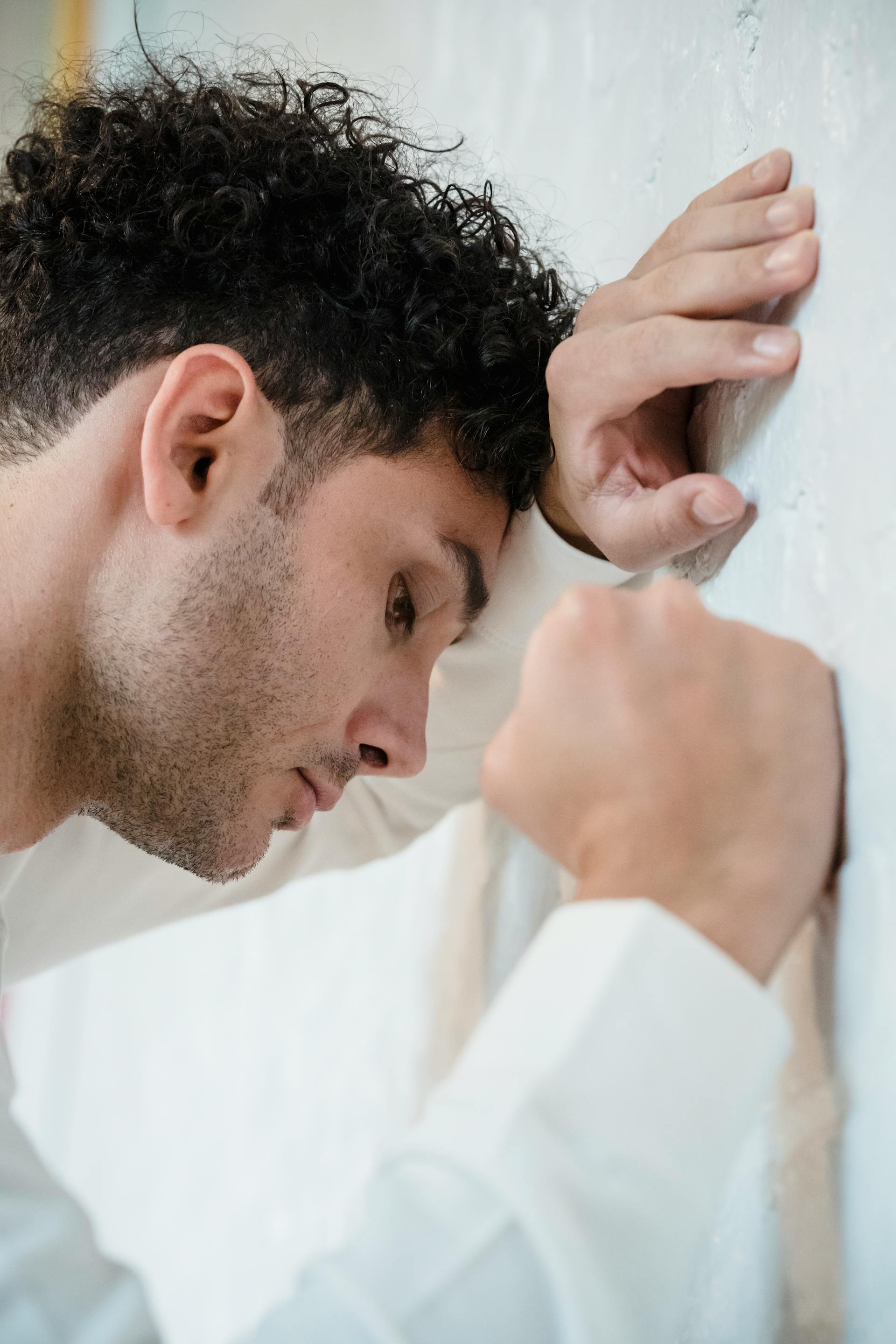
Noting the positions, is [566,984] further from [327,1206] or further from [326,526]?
[327,1206]

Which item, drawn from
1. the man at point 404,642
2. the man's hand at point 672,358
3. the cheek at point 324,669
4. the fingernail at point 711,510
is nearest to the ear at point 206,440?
the man at point 404,642

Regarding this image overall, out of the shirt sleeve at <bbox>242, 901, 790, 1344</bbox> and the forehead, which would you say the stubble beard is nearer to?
the forehead

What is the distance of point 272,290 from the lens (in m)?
0.86

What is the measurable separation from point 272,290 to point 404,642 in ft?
1.00

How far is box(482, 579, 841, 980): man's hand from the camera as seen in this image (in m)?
0.45

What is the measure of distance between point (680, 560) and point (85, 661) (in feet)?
1.54

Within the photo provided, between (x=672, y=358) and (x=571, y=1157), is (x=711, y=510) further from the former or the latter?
(x=571, y=1157)

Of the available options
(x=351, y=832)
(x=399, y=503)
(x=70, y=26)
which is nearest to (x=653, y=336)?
(x=399, y=503)

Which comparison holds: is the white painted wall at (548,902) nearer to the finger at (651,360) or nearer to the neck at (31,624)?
the finger at (651,360)

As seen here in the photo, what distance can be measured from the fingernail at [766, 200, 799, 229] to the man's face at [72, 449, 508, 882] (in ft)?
1.11

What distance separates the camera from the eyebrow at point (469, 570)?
0.83 m

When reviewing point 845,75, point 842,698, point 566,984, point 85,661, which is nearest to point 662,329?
point 845,75

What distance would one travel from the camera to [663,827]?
0.45m

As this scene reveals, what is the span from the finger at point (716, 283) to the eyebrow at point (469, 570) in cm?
21
